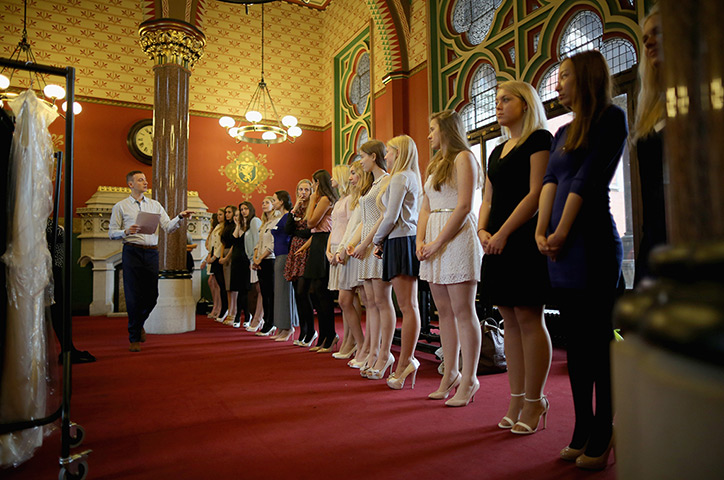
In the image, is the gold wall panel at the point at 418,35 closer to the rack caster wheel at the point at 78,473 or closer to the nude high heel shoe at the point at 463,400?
the nude high heel shoe at the point at 463,400

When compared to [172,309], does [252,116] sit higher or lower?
higher

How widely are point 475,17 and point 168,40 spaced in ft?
12.9

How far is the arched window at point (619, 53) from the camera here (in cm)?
460

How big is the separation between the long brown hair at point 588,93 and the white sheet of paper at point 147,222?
348 centimetres

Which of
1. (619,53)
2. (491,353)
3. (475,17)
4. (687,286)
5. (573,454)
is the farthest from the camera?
(475,17)

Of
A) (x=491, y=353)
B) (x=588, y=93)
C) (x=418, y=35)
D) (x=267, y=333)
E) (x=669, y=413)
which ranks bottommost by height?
(x=267, y=333)

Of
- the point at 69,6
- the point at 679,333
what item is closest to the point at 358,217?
the point at 679,333

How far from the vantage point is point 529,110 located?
6.59 feet

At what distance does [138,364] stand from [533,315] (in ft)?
9.52

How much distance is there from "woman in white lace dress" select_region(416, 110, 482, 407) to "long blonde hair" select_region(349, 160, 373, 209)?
72 centimetres

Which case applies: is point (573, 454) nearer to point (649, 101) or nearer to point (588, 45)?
point (649, 101)

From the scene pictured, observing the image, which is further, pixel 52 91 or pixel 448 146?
pixel 52 91

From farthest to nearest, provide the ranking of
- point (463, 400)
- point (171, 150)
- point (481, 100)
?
point (481, 100) < point (171, 150) < point (463, 400)

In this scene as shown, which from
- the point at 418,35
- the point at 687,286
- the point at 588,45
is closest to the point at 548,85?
the point at 588,45
